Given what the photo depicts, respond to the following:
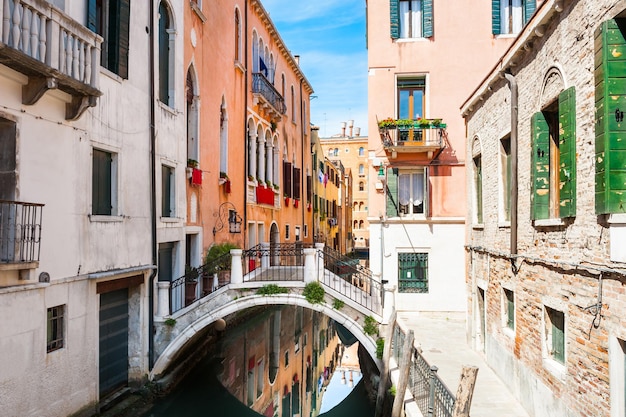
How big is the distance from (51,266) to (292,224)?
17.4m

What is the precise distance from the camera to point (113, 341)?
33.6 ft

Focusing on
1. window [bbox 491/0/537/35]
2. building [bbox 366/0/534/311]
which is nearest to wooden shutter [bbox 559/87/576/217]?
building [bbox 366/0/534/311]

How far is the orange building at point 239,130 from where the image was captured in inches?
554

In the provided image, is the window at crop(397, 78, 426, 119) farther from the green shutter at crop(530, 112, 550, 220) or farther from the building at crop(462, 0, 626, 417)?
the green shutter at crop(530, 112, 550, 220)

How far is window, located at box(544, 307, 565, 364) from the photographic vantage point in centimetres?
721

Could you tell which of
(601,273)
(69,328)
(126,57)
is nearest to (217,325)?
(69,328)

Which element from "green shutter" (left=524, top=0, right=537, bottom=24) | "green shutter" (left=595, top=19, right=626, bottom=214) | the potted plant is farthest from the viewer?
"green shutter" (left=524, top=0, right=537, bottom=24)

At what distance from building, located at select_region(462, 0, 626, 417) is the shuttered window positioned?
7051mm

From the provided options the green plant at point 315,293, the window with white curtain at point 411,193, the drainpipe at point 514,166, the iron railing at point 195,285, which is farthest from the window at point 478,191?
the iron railing at point 195,285

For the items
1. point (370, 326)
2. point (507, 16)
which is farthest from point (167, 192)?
point (507, 16)

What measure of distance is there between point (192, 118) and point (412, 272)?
8.00 m

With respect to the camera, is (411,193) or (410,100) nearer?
(411,193)

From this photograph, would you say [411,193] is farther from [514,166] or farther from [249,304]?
[514,166]

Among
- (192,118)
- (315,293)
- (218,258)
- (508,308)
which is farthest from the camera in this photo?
(192,118)
